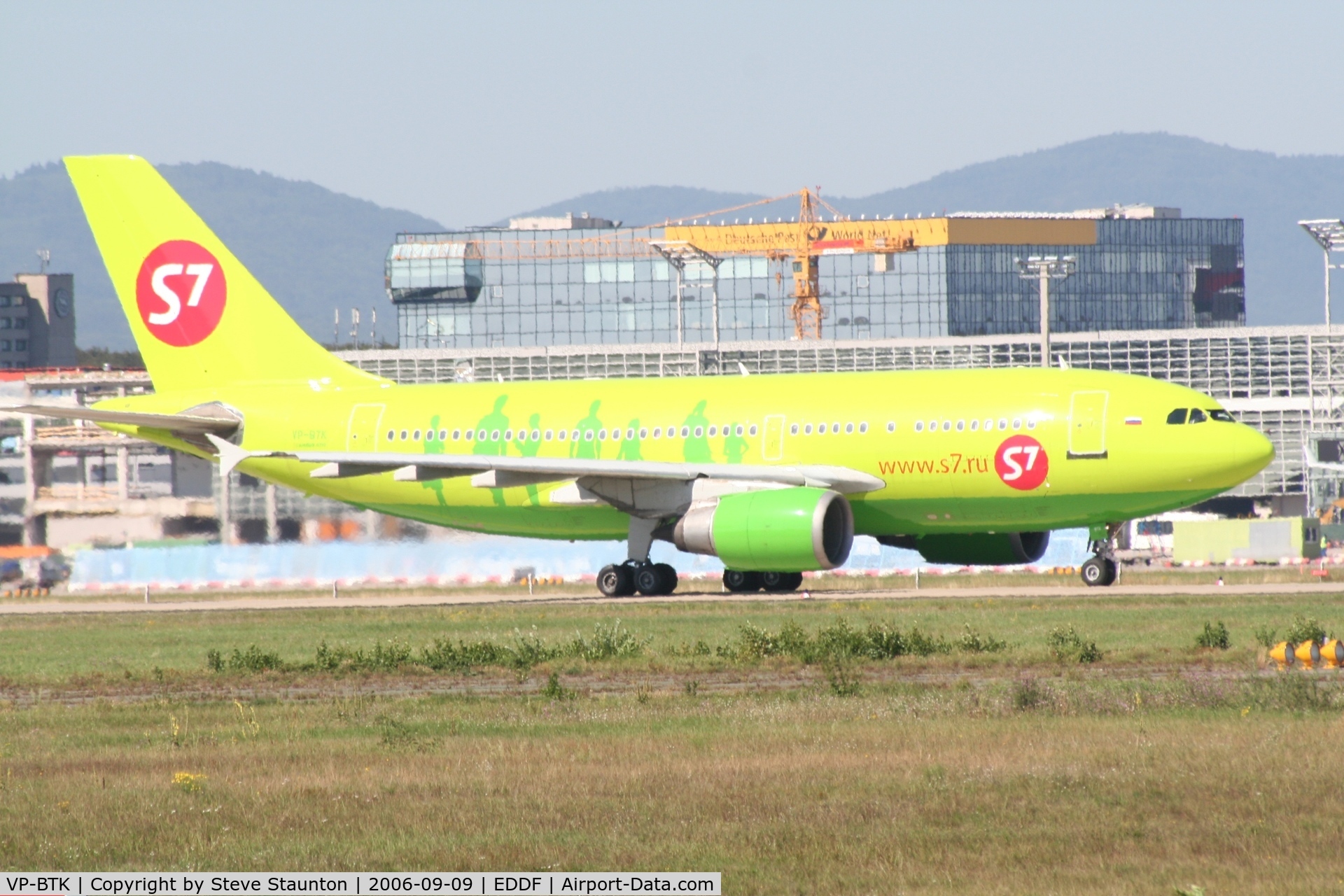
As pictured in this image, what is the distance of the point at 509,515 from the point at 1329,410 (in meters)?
57.9

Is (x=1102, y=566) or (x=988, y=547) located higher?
(x=988, y=547)

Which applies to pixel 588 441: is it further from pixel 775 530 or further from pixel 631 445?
pixel 775 530

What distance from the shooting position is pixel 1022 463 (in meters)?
35.3

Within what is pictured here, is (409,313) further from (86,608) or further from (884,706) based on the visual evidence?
(884,706)

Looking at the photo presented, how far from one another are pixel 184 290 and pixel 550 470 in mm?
Result: 11840

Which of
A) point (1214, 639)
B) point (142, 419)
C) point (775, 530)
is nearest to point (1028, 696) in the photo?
point (1214, 639)

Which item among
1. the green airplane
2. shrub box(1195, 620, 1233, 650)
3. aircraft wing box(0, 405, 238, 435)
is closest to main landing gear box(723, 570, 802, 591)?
the green airplane

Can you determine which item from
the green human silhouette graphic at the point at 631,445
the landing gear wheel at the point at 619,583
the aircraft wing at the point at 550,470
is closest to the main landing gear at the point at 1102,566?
the aircraft wing at the point at 550,470

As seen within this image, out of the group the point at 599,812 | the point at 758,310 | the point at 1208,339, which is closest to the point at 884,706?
the point at 599,812

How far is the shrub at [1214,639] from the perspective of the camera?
23312mm

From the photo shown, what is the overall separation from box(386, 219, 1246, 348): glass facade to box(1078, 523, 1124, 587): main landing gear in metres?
130

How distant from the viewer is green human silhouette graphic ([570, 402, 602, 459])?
3953cm

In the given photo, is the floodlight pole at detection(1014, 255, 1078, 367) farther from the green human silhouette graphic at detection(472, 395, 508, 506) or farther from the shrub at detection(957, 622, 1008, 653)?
the shrub at detection(957, 622, 1008, 653)

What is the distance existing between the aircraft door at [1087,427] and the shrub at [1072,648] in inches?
444
